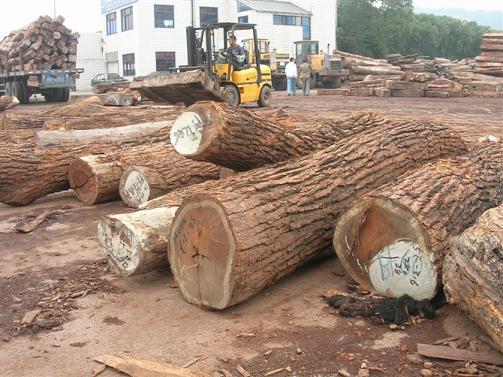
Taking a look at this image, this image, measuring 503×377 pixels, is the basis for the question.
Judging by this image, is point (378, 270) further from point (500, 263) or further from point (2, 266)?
point (2, 266)

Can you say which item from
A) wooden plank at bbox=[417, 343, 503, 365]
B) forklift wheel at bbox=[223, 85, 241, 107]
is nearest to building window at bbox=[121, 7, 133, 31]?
forklift wheel at bbox=[223, 85, 241, 107]

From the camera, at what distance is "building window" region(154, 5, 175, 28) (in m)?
45.5

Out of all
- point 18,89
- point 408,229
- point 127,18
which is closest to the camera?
point 408,229

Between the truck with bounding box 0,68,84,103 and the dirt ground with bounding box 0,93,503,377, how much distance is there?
66.1ft

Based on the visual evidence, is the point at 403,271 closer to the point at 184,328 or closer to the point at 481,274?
the point at 481,274

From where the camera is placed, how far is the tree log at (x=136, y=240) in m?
4.88

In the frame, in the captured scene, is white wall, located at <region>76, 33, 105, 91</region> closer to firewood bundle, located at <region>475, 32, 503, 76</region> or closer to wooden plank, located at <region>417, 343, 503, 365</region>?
firewood bundle, located at <region>475, 32, 503, 76</region>

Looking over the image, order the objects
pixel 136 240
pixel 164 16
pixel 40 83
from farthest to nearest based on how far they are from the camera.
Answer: pixel 164 16 → pixel 40 83 → pixel 136 240

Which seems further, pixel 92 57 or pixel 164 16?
pixel 92 57

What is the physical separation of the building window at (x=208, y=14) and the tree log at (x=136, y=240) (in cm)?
4511

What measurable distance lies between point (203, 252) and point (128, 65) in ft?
150

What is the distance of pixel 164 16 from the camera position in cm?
4591

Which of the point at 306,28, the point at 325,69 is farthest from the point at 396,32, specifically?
the point at 325,69

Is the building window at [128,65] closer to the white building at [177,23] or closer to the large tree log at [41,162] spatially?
the white building at [177,23]
